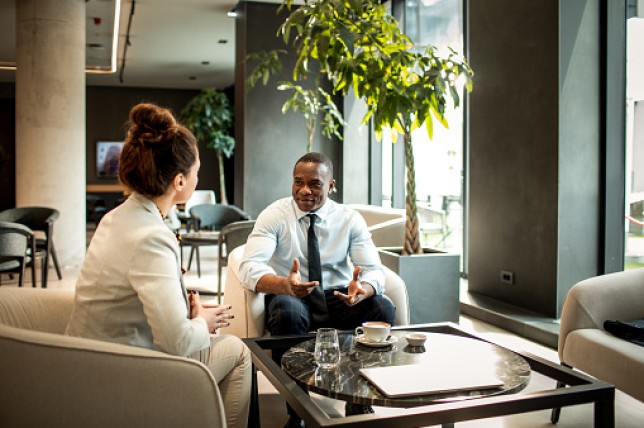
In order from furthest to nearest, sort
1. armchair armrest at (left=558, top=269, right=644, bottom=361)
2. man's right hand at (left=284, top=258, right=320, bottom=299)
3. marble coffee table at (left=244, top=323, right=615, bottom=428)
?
armchair armrest at (left=558, top=269, right=644, bottom=361) < man's right hand at (left=284, top=258, right=320, bottom=299) < marble coffee table at (left=244, top=323, right=615, bottom=428)

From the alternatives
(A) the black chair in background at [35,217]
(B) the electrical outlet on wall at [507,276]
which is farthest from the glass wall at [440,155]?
(A) the black chair in background at [35,217]

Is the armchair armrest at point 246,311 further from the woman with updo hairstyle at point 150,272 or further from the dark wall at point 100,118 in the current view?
the dark wall at point 100,118

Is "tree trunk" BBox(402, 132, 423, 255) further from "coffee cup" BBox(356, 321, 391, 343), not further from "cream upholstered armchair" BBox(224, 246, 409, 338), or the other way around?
"coffee cup" BBox(356, 321, 391, 343)

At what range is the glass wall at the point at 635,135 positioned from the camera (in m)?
4.27

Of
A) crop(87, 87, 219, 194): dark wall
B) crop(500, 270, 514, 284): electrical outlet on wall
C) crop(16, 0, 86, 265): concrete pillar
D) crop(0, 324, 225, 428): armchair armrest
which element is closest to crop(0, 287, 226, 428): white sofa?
crop(0, 324, 225, 428): armchair armrest

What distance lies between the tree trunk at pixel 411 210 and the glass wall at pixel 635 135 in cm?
144

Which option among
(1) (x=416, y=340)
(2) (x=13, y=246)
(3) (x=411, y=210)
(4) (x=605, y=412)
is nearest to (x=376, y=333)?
(1) (x=416, y=340)

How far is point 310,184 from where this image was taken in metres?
3.05

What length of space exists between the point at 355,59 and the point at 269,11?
4.88m

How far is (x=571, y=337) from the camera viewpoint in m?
2.65

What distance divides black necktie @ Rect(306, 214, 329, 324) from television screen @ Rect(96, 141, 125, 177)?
1378 centimetres

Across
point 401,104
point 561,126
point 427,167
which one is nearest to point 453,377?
point 401,104

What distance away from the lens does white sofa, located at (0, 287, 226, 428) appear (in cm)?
147

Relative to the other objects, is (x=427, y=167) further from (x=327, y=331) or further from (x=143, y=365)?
(x=143, y=365)
